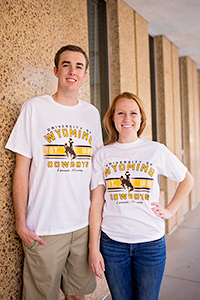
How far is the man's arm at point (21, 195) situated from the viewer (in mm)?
1777

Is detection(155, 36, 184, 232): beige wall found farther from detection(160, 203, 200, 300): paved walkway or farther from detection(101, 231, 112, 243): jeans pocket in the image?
detection(101, 231, 112, 243): jeans pocket

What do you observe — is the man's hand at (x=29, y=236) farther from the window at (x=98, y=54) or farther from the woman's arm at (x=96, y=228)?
the window at (x=98, y=54)

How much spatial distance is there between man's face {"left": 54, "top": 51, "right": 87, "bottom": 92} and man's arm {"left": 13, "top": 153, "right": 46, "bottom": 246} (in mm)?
553

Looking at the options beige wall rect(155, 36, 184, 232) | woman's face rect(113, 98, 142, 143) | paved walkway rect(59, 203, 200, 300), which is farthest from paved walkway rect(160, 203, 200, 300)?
woman's face rect(113, 98, 142, 143)

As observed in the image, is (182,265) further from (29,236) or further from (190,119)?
(190,119)

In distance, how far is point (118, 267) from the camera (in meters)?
1.69

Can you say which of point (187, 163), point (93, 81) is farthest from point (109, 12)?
point (187, 163)

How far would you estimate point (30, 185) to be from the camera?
1847mm

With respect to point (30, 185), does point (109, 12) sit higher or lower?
higher

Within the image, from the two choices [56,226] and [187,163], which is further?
[187,163]

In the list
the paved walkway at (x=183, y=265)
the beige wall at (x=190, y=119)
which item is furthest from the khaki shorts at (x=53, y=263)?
the beige wall at (x=190, y=119)

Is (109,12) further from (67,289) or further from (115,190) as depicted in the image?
(67,289)

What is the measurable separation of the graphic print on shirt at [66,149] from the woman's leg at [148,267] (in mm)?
635

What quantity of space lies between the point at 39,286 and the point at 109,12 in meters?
3.08
